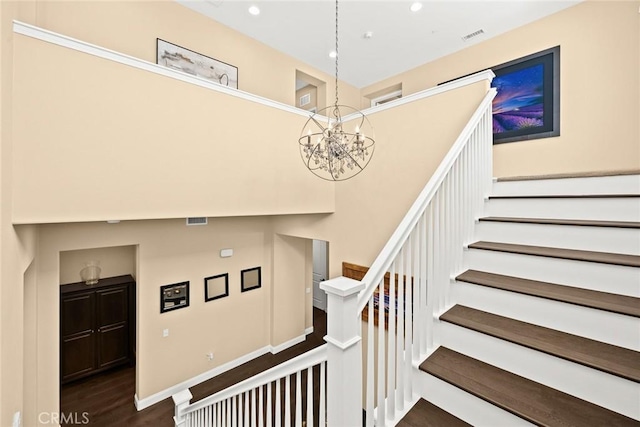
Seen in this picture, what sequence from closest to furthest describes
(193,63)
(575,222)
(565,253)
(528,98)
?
1. (565,253)
2. (575,222)
3. (528,98)
4. (193,63)

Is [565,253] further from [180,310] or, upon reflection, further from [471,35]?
[180,310]

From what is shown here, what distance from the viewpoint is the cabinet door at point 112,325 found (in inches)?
188

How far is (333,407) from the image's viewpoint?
1.21 meters

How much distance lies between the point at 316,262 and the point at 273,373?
21.2 feet

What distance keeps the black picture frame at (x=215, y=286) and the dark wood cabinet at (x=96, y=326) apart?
1506mm

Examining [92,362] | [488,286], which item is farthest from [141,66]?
[92,362]

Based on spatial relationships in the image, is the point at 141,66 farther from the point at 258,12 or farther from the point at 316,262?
the point at 316,262

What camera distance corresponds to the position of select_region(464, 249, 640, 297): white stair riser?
5.16 ft

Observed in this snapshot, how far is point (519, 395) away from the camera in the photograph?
53.6 inches

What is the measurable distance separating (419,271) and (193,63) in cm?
433

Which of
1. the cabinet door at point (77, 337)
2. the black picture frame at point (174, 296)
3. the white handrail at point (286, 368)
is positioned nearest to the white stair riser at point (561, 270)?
the white handrail at point (286, 368)

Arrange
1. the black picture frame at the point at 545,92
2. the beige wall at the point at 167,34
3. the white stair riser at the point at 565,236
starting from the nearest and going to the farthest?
the white stair riser at the point at 565,236 < the beige wall at the point at 167,34 < the black picture frame at the point at 545,92

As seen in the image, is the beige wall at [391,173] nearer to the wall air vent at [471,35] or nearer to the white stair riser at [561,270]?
the white stair riser at [561,270]

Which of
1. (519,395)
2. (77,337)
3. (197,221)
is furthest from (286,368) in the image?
(77,337)
